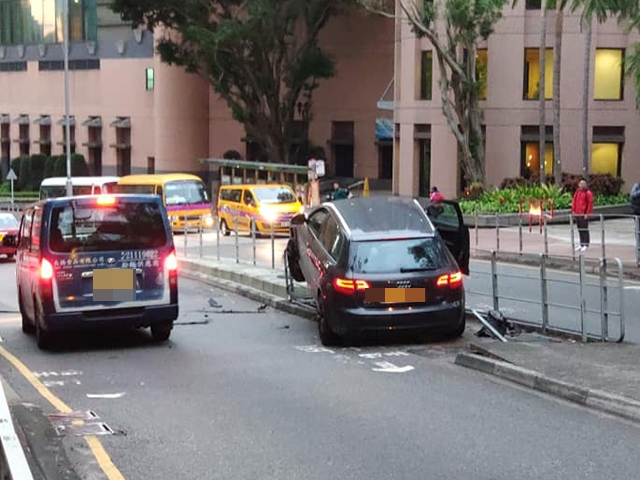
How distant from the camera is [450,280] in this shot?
1203cm

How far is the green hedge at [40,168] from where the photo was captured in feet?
224

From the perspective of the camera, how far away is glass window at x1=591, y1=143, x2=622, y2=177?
38656 mm

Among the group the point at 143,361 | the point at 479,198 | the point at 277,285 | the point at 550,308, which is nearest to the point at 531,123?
the point at 479,198

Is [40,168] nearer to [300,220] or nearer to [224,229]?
[224,229]

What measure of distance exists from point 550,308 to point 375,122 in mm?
41556

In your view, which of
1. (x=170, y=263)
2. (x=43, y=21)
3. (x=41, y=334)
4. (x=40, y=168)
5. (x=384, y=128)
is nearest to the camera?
(x=170, y=263)

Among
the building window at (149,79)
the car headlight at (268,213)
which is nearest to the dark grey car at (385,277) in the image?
the car headlight at (268,213)

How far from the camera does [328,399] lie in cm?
934

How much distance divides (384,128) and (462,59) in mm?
15110

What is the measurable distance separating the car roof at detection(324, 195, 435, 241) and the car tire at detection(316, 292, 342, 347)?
0.95 metres

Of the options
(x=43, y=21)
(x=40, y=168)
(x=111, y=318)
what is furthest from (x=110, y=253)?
(x=43, y=21)

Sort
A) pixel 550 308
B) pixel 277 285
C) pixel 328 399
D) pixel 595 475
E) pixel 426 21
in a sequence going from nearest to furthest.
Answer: pixel 595 475 → pixel 328 399 → pixel 550 308 → pixel 277 285 → pixel 426 21

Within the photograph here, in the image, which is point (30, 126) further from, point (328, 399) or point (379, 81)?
point (328, 399)

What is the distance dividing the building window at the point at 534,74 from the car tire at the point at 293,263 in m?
25.4
